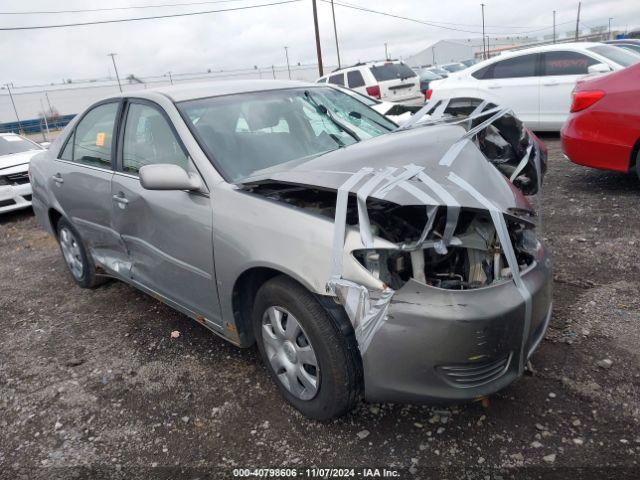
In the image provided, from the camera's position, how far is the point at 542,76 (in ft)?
26.6

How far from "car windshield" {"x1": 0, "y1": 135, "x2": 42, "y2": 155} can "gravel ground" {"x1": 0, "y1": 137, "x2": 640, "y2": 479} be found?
18.9 ft

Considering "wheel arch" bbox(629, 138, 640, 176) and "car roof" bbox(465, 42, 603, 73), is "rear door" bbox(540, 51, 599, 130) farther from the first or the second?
"wheel arch" bbox(629, 138, 640, 176)

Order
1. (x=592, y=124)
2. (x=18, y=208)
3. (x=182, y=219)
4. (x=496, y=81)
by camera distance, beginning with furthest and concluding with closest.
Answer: (x=496, y=81) → (x=18, y=208) → (x=592, y=124) → (x=182, y=219)

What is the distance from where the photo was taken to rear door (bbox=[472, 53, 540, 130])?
27.0ft

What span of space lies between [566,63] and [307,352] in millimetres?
7618

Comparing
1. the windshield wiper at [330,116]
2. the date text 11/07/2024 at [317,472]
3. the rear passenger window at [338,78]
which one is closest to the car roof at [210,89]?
the windshield wiper at [330,116]

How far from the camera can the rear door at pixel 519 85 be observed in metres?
8.22

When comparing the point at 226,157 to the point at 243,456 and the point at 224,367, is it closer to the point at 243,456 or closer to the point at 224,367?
the point at 224,367

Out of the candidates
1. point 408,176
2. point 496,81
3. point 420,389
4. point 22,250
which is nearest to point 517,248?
point 408,176

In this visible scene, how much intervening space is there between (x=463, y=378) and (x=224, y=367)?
1521mm

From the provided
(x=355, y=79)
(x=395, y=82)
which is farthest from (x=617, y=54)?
(x=355, y=79)

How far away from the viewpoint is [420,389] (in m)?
2.05

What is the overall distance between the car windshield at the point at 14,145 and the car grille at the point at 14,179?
104 cm

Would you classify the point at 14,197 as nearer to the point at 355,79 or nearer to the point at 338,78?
the point at 355,79
